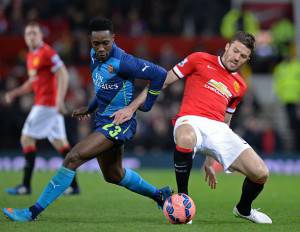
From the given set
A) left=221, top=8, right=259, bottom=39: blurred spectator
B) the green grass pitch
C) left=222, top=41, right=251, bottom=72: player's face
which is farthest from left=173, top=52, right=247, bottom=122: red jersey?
left=221, top=8, right=259, bottom=39: blurred spectator

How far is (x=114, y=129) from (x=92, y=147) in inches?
13.1

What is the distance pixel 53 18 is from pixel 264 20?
20.4 ft

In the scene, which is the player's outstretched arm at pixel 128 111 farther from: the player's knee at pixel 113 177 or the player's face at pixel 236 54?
the player's face at pixel 236 54

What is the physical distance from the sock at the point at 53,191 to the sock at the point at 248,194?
187 centimetres

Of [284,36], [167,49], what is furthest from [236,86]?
[284,36]

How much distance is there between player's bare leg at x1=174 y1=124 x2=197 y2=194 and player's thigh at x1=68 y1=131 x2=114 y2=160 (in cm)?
70

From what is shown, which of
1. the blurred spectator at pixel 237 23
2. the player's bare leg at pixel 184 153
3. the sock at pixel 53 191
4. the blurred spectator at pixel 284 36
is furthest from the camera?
the blurred spectator at pixel 284 36

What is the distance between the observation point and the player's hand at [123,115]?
8.38 m

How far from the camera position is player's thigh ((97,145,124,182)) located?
8812 mm

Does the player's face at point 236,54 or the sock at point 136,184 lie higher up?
the player's face at point 236,54

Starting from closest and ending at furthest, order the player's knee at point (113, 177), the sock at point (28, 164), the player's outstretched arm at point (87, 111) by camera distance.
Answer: the player's knee at point (113, 177) → the player's outstretched arm at point (87, 111) → the sock at point (28, 164)

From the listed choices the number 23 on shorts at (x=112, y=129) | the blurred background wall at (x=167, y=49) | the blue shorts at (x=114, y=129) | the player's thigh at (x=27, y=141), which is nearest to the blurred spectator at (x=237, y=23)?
the blurred background wall at (x=167, y=49)

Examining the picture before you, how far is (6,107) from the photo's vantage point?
18.1m

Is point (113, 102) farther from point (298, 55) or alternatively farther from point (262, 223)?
point (298, 55)
